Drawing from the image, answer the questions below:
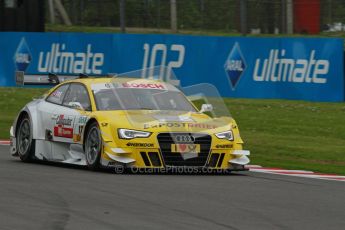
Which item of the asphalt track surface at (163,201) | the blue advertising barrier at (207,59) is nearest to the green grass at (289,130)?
the blue advertising barrier at (207,59)

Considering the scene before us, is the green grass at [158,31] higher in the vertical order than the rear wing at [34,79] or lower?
lower

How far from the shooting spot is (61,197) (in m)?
10.1

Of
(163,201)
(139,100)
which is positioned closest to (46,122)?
(139,100)

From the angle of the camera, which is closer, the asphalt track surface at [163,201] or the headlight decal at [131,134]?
the asphalt track surface at [163,201]

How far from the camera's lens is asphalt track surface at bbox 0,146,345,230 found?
28.1ft

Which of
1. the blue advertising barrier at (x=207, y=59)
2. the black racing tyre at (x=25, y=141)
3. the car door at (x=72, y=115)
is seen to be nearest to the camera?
the car door at (x=72, y=115)

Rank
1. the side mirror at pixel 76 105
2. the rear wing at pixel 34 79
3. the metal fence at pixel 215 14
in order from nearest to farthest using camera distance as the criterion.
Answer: the side mirror at pixel 76 105, the rear wing at pixel 34 79, the metal fence at pixel 215 14

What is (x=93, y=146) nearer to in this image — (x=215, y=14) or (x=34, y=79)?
(x=34, y=79)

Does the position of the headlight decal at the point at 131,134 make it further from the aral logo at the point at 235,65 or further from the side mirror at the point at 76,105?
the aral logo at the point at 235,65

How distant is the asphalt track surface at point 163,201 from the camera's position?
28.1 feet

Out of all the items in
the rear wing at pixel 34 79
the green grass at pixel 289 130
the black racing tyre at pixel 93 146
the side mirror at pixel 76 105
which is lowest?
the green grass at pixel 289 130

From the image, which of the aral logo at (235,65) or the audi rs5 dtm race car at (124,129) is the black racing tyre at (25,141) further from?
the aral logo at (235,65)

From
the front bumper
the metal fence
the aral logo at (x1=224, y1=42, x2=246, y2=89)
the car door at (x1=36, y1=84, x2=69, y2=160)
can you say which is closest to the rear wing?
the car door at (x1=36, y1=84, x2=69, y2=160)

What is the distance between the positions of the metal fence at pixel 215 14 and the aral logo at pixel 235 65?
1.50 meters
